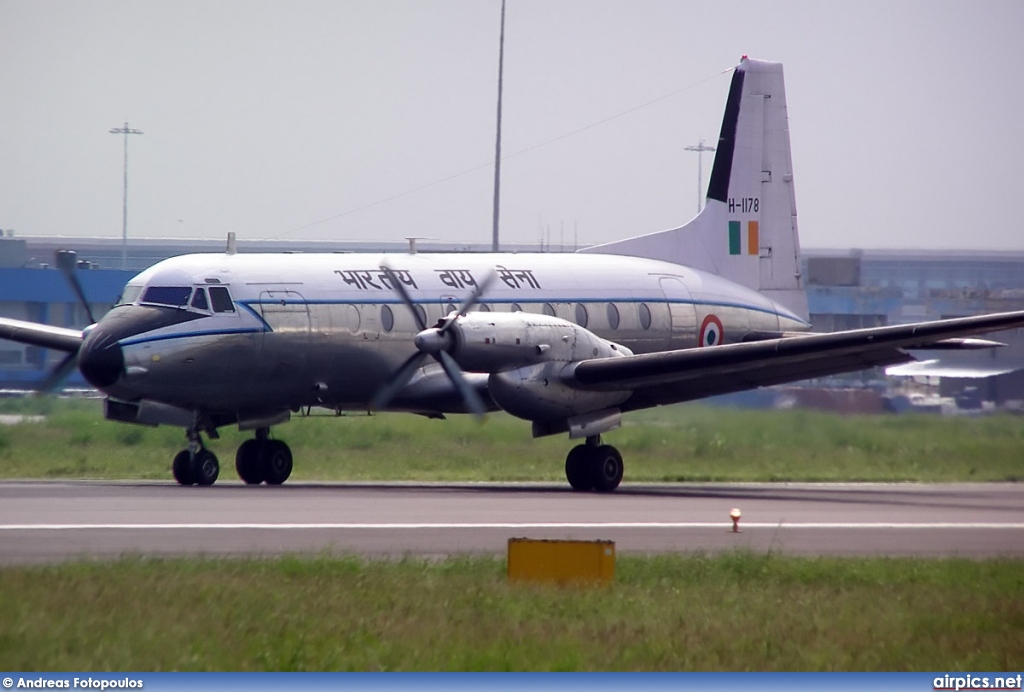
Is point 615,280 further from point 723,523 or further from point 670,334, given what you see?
point 723,523

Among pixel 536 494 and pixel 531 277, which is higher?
pixel 531 277

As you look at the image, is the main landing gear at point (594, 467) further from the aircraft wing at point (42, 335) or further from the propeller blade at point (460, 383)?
the aircraft wing at point (42, 335)

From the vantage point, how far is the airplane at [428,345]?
66.2 ft

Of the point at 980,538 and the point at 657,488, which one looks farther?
the point at 657,488

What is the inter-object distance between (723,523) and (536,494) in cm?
436

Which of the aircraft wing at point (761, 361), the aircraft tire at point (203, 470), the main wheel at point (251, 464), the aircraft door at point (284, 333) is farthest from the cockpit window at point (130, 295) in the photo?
the aircraft wing at point (761, 361)

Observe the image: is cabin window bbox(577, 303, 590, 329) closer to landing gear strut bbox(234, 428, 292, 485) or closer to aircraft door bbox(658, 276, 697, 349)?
aircraft door bbox(658, 276, 697, 349)

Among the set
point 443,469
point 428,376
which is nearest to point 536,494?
point 428,376

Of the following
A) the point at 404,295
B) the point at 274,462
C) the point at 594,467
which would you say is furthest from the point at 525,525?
the point at 274,462

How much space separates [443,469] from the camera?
88.6 feet

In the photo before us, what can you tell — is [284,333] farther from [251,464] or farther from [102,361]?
[102,361]

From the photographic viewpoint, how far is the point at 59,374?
885 inches

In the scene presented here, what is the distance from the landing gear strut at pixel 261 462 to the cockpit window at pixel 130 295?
2.91m

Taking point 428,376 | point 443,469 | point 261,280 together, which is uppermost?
point 261,280
